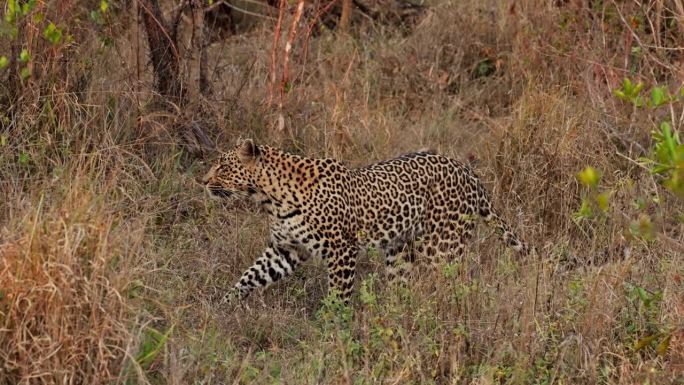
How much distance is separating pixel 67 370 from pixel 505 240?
3.33 meters

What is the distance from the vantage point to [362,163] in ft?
28.8

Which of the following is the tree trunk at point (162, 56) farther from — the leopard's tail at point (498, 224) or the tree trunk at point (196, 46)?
the leopard's tail at point (498, 224)

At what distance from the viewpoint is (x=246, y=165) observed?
23.8 feet

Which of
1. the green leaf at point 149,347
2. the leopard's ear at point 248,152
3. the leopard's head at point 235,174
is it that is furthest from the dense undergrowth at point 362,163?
the leopard's ear at point 248,152

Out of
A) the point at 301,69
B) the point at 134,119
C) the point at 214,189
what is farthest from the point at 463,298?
the point at 301,69

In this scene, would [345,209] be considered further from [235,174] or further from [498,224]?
[498,224]

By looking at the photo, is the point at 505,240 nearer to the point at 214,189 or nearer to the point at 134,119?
the point at 214,189

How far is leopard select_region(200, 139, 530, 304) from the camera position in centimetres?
716

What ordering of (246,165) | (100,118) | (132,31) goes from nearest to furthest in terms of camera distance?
(246,165) → (100,118) → (132,31)

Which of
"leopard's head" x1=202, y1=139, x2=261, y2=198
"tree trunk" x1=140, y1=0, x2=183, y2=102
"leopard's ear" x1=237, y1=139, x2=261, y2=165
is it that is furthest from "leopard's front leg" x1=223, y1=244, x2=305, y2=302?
"tree trunk" x1=140, y1=0, x2=183, y2=102

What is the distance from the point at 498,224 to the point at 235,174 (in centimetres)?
165

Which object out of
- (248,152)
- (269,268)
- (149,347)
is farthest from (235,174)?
(149,347)

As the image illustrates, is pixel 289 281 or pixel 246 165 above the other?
pixel 246 165

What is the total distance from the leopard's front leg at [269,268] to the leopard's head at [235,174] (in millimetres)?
385
